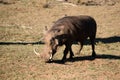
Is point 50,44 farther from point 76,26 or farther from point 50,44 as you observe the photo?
point 76,26

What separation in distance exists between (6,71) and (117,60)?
3846 mm

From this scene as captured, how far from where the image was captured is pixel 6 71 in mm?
10039

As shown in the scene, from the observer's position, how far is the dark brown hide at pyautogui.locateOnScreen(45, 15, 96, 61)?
10547 millimetres

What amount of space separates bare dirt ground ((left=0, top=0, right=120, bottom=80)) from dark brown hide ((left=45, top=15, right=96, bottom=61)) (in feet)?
1.98

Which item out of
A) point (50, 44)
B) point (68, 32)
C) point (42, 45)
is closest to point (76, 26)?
point (68, 32)

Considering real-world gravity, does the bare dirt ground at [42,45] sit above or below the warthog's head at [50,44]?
below

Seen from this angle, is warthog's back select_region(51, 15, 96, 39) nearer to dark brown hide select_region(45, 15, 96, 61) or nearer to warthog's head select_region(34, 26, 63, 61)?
dark brown hide select_region(45, 15, 96, 61)

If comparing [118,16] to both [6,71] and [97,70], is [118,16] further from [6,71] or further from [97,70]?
[6,71]

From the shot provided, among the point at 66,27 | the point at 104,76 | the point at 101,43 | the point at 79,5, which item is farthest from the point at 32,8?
the point at 104,76

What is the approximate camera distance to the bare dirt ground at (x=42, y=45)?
396 inches

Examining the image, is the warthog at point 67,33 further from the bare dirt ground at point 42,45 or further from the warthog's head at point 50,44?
the bare dirt ground at point 42,45

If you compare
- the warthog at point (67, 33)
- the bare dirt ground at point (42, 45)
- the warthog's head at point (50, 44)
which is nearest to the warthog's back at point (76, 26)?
the warthog at point (67, 33)

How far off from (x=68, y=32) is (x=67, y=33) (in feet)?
0.22

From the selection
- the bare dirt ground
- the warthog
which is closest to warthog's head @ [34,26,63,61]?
the warthog
